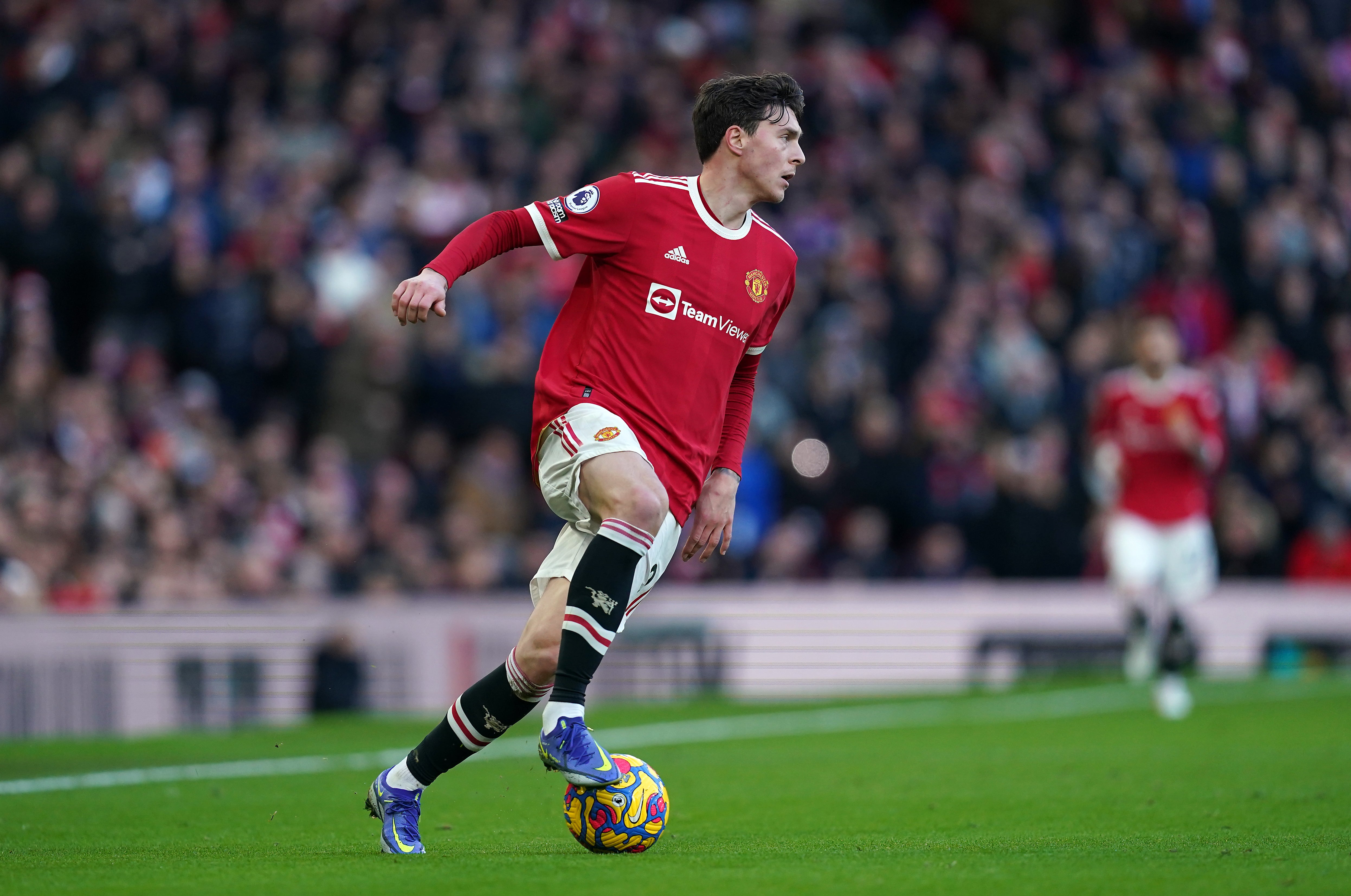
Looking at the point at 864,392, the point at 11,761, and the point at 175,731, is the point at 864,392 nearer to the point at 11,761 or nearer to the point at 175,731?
the point at 175,731

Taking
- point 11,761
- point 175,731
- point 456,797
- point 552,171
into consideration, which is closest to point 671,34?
point 552,171

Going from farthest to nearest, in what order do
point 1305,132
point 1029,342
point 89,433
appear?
point 1305,132 < point 1029,342 < point 89,433

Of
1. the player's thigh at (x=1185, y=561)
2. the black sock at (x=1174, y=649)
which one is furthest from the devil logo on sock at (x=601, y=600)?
the player's thigh at (x=1185, y=561)

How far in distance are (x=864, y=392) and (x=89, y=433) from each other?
259 inches

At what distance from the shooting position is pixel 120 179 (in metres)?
15.3

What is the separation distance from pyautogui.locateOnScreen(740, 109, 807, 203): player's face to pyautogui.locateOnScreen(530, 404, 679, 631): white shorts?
3.04 ft

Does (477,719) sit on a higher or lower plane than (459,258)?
lower

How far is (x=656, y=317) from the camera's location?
5.66m

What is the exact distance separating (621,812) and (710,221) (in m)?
1.91

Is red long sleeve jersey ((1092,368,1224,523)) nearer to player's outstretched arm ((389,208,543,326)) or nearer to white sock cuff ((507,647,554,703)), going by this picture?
player's outstretched arm ((389,208,543,326))

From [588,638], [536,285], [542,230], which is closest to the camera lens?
[588,638]

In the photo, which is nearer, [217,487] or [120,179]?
[217,487]

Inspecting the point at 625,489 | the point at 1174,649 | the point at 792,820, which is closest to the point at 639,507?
the point at 625,489

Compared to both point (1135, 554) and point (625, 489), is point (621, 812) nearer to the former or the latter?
point (625, 489)
